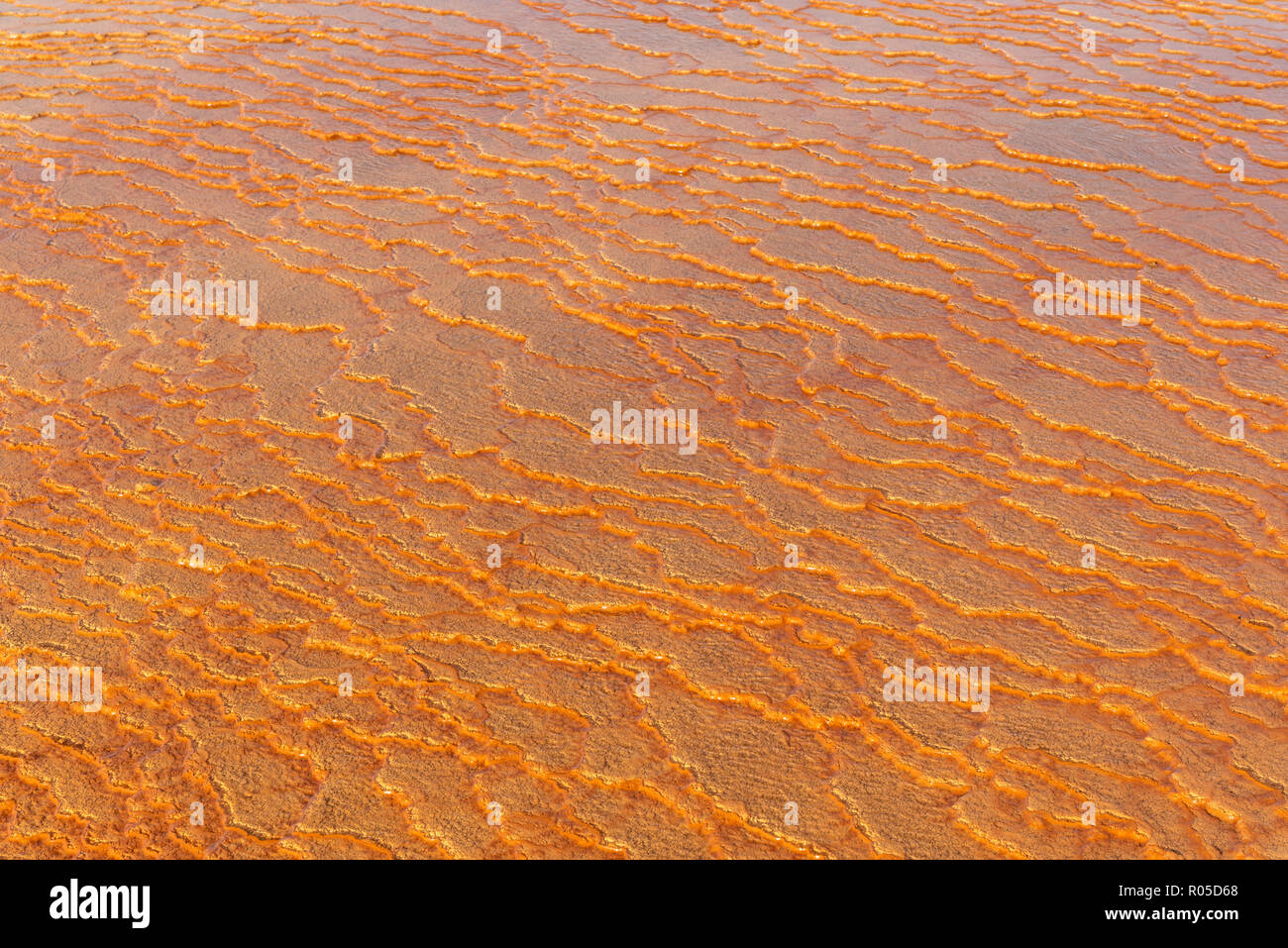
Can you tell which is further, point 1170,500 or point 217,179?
point 217,179

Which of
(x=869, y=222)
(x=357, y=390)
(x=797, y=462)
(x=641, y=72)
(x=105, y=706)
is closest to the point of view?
(x=105, y=706)

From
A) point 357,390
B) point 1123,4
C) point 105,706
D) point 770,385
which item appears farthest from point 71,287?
point 1123,4

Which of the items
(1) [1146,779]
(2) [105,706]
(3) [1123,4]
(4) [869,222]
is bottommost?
(2) [105,706]

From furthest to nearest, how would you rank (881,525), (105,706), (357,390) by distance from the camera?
(357,390) → (881,525) → (105,706)

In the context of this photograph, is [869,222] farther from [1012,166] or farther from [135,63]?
[135,63]

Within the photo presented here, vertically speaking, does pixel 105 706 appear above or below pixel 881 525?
below

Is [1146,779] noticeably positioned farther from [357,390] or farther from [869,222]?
[869,222]
